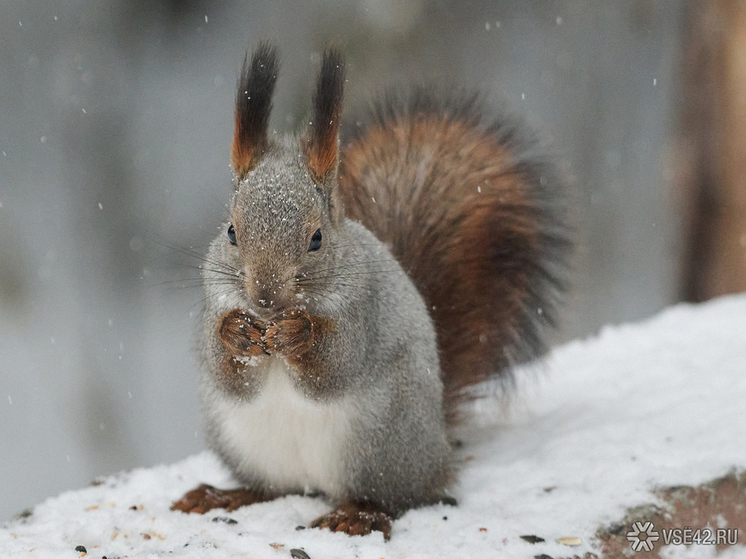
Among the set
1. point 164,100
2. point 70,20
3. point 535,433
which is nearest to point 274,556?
point 535,433

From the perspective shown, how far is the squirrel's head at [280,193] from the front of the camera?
141 cm

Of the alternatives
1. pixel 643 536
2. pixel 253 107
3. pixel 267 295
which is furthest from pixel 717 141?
pixel 267 295

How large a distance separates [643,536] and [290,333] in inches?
33.8

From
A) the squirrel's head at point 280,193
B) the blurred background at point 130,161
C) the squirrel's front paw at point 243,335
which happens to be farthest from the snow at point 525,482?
the blurred background at point 130,161

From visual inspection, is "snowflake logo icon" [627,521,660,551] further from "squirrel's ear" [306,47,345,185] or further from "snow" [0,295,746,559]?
"squirrel's ear" [306,47,345,185]

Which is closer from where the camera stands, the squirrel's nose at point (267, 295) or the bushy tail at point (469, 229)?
the squirrel's nose at point (267, 295)

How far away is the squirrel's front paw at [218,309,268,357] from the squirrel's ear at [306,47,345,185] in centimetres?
34

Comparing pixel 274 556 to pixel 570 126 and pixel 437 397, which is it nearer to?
pixel 437 397

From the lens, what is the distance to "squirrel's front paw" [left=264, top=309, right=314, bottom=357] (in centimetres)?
144

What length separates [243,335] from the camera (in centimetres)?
147

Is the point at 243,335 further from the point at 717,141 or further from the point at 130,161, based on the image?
the point at 130,161

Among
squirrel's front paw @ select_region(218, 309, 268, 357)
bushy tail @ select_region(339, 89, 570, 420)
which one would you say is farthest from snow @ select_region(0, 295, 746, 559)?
squirrel's front paw @ select_region(218, 309, 268, 357)

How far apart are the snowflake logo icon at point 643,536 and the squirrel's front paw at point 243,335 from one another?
0.86 metres

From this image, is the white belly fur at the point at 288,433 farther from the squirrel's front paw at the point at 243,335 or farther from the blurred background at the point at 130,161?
the blurred background at the point at 130,161
